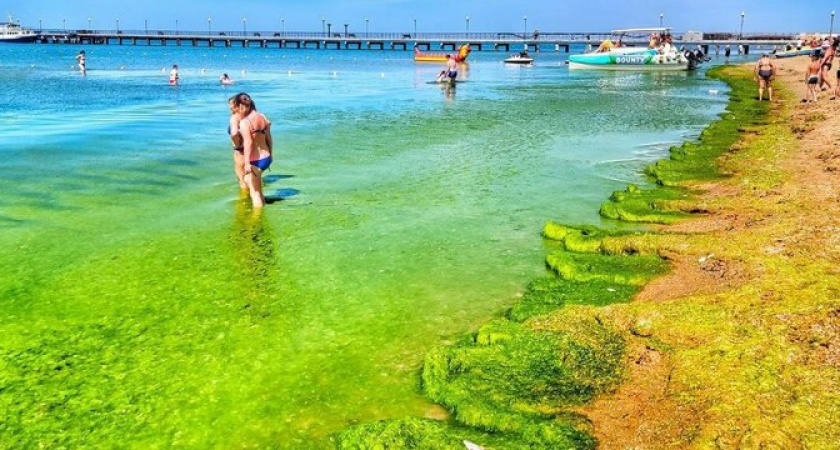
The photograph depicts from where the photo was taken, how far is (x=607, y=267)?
7.84m

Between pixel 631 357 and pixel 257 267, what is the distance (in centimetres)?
468

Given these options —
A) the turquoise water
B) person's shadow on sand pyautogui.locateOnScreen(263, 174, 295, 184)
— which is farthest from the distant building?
person's shadow on sand pyautogui.locateOnScreen(263, 174, 295, 184)

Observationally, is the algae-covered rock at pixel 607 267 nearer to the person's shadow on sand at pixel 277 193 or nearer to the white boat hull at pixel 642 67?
the person's shadow on sand at pixel 277 193

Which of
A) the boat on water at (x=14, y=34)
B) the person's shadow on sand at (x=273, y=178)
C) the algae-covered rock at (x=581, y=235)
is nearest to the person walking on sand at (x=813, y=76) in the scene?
the algae-covered rock at (x=581, y=235)

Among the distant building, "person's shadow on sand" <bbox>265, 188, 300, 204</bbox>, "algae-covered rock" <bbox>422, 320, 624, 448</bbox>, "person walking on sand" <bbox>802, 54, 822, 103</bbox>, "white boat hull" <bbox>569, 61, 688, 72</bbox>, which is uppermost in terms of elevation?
the distant building

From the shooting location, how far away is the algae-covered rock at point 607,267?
7.54 meters

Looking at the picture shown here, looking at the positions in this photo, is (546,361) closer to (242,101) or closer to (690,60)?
(242,101)

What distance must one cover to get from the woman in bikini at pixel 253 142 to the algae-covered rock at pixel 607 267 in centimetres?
521

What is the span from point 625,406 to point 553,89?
37.9 metres

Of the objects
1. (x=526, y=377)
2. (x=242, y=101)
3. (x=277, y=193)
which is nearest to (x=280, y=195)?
(x=277, y=193)

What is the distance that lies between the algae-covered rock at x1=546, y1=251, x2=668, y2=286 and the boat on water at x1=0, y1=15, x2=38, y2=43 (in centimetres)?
16518

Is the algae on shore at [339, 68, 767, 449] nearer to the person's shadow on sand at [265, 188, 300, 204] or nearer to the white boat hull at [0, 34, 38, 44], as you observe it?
the person's shadow on sand at [265, 188, 300, 204]

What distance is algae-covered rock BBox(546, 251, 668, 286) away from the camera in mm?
7541

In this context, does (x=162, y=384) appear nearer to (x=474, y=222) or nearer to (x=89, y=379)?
(x=89, y=379)
